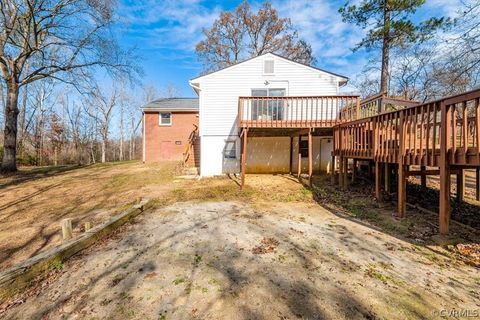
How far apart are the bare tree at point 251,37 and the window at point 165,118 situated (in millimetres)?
9698

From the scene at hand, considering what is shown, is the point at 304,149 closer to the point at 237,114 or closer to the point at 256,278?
the point at 237,114

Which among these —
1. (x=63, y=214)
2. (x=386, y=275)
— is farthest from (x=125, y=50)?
(x=386, y=275)

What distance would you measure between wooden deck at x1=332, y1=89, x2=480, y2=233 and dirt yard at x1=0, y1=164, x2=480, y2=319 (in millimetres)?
1277

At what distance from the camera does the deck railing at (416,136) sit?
4.27 m

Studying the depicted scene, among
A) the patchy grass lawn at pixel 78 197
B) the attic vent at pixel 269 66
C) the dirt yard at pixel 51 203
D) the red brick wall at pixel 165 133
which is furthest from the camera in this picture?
the red brick wall at pixel 165 133

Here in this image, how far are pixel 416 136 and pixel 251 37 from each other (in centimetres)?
2321

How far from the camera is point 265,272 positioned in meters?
3.54

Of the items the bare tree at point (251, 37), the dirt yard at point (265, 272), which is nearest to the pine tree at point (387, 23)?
the bare tree at point (251, 37)

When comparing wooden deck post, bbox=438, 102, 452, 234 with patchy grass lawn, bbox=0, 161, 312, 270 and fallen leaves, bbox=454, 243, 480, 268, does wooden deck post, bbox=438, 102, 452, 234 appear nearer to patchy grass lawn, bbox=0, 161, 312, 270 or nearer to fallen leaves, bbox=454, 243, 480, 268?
fallen leaves, bbox=454, 243, 480, 268

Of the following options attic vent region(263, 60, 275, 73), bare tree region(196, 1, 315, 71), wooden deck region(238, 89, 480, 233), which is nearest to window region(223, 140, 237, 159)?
wooden deck region(238, 89, 480, 233)

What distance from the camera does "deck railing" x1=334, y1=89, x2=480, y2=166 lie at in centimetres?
427

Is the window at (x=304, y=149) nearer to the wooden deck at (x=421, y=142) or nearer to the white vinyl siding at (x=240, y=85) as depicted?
the white vinyl siding at (x=240, y=85)

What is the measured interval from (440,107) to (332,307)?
15.4ft

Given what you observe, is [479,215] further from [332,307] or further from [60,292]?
[60,292]
